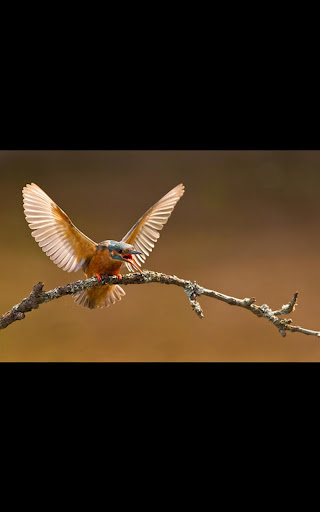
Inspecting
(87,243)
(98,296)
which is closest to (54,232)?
(87,243)

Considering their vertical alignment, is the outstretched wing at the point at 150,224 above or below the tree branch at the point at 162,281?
above

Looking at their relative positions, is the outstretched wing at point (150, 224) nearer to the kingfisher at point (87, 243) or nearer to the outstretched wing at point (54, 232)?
the kingfisher at point (87, 243)

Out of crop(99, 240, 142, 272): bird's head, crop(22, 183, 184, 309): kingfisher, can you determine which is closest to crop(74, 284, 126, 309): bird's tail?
crop(22, 183, 184, 309): kingfisher

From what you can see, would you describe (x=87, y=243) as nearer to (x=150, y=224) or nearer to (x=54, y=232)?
(x=54, y=232)

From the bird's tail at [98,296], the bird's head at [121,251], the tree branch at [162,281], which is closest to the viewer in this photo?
the tree branch at [162,281]

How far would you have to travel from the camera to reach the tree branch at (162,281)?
3.94 feet

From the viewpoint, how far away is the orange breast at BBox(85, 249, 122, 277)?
134 cm

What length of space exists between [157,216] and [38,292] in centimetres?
42

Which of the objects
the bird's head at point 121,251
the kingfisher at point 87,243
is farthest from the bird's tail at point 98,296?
the bird's head at point 121,251

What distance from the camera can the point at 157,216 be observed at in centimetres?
145

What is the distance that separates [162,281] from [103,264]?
0.16 m

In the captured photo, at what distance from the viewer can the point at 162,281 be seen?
135cm

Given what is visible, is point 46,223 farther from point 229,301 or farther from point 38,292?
point 229,301

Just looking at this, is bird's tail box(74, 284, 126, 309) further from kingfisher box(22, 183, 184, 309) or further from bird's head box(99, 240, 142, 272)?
bird's head box(99, 240, 142, 272)
